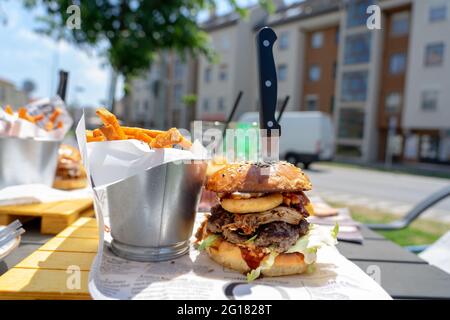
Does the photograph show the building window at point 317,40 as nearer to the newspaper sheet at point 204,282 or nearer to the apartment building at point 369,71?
the apartment building at point 369,71

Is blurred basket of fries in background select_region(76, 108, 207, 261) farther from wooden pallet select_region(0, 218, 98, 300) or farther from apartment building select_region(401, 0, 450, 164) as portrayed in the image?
apartment building select_region(401, 0, 450, 164)

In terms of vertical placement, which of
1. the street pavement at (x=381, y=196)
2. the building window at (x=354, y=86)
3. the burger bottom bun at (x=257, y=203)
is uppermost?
the building window at (x=354, y=86)

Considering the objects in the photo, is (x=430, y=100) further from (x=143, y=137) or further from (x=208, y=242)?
(x=143, y=137)

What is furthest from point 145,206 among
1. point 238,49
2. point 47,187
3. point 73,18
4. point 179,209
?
point 238,49

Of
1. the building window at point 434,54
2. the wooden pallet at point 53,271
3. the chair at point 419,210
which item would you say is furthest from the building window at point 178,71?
the wooden pallet at point 53,271

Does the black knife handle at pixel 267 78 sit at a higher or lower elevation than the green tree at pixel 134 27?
lower

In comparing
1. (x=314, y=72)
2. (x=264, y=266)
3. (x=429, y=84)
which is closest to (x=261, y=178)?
(x=264, y=266)
